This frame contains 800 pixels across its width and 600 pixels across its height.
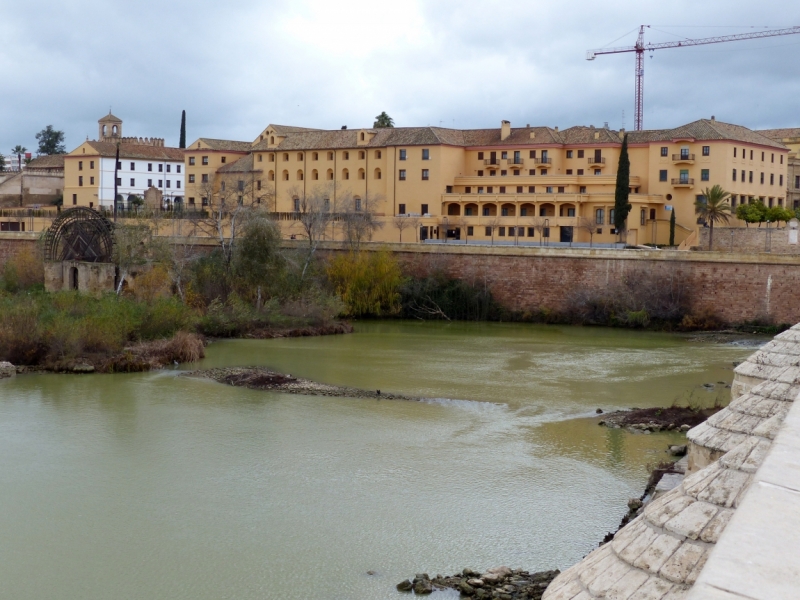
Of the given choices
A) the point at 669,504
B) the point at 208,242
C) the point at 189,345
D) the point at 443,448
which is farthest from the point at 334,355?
the point at 669,504

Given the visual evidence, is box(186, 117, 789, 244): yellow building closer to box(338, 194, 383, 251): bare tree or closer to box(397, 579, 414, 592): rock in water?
box(338, 194, 383, 251): bare tree

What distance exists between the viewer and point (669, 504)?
516 cm

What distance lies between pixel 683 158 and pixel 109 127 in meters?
52.2

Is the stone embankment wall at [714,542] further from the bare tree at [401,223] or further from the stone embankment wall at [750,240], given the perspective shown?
the bare tree at [401,223]

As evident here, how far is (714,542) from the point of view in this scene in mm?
4633

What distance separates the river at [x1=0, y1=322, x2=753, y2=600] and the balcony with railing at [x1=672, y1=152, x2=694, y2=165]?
2431 cm

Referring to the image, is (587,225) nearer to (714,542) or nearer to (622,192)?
(622,192)

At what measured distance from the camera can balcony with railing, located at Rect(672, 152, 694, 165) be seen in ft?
151

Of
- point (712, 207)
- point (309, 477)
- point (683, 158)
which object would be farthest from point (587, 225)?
point (309, 477)

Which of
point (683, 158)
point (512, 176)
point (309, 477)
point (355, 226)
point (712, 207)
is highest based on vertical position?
point (683, 158)

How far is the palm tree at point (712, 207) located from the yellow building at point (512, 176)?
139 cm

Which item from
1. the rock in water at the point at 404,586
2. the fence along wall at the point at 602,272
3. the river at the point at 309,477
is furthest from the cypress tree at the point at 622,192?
the rock in water at the point at 404,586

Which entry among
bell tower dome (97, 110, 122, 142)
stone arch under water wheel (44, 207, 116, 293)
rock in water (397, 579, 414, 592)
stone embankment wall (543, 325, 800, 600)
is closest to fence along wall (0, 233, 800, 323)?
stone arch under water wheel (44, 207, 116, 293)

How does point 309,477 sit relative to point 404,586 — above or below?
above
